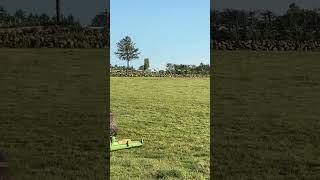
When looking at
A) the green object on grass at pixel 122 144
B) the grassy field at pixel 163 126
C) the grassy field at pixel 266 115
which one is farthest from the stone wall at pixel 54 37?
the green object on grass at pixel 122 144

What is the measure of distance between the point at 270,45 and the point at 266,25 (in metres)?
0.64

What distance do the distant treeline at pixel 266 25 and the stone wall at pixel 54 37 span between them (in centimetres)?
282

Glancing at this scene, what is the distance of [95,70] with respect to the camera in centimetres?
1236

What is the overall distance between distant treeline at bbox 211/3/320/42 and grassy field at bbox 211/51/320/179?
2.12 feet

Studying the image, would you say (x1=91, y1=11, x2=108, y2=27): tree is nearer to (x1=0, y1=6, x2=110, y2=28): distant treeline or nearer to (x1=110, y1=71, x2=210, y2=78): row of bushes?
(x1=0, y1=6, x2=110, y2=28): distant treeline

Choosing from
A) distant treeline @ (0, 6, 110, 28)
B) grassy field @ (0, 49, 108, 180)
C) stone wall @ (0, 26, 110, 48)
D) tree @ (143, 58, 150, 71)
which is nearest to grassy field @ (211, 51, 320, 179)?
grassy field @ (0, 49, 108, 180)

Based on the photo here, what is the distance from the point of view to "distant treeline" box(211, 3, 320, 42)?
11109 mm

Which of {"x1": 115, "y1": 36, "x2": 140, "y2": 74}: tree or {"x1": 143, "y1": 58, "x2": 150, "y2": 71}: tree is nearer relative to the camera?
{"x1": 115, "y1": 36, "x2": 140, "y2": 74}: tree

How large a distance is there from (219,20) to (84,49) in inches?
140

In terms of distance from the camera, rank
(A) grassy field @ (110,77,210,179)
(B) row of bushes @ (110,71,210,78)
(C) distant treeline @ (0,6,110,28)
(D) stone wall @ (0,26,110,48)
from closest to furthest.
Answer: (A) grassy field @ (110,77,210,179)
(C) distant treeline @ (0,6,110,28)
(D) stone wall @ (0,26,110,48)
(B) row of bushes @ (110,71,210,78)

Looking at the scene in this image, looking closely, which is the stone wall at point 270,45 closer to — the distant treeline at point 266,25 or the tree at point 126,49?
the distant treeline at point 266,25

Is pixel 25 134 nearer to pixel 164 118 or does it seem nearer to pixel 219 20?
pixel 164 118

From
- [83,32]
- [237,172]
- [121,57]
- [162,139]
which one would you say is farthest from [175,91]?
[237,172]

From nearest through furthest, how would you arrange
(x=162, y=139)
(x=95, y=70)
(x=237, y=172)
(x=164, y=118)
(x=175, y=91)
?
(x=237, y=172)
(x=162, y=139)
(x=164, y=118)
(x=175, y=91)
(x=95, y=70)
